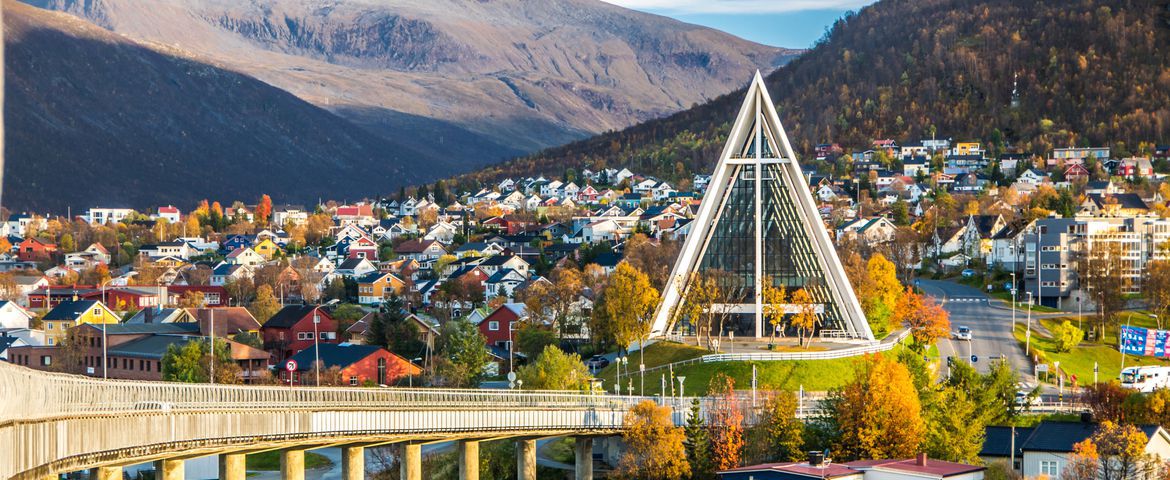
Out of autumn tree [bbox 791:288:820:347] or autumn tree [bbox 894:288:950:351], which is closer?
autumn tree [bbox 791:288:820:347]

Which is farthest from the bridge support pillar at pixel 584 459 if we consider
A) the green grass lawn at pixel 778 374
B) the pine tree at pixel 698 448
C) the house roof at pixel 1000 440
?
the house roof at pixel 1000 440

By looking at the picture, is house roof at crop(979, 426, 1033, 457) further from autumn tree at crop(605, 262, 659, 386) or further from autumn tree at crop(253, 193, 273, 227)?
autumn tree at crop(253, 193, 273, 227)

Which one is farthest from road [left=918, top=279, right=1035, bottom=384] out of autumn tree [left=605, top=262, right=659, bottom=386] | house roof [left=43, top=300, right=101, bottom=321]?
house roof [left=43, top=300, right=101, bottom=321]

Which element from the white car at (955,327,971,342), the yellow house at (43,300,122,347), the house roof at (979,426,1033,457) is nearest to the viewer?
the house roof at (979,426,1033,457)

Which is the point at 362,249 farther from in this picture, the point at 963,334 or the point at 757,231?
the point at 963,334

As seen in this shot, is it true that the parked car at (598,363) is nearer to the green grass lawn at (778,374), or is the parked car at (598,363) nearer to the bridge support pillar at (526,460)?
the green grass lawn at (778,374)

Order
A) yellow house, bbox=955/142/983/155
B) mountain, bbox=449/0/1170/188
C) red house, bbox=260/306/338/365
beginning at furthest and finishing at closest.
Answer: mountain, bbox=449/0/1170/188, yellow house, bbox=955/142/983/155, red house, bbox=260/306/338/365
